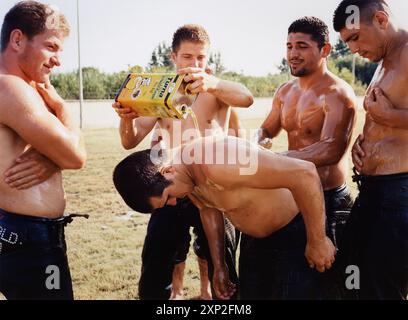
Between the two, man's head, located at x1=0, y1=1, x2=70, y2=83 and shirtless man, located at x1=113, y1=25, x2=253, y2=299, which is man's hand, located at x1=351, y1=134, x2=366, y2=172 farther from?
man's head, located at x1=0, y1=1, x2=70, y2=83

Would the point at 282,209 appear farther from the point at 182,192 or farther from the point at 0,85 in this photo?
the point at 0,85

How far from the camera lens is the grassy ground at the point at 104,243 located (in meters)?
4.24

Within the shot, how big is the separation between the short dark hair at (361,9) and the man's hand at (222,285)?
176 centimetres

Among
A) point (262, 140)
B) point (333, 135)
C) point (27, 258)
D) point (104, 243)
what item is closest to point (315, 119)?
point (333, 135)

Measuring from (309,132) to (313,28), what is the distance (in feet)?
2.66

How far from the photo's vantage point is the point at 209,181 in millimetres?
2607

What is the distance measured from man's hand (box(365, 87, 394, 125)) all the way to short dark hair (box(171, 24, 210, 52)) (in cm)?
140

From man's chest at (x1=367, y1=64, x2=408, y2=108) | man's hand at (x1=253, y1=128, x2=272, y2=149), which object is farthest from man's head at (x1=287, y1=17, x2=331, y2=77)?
man's chest at (x1=367, y1=64, x2=408, y2=108)

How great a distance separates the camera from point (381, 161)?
9.14ft

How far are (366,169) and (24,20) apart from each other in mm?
2181

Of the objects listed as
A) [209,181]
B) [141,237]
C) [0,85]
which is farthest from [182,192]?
[141,237]

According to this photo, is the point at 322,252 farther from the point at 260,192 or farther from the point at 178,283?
the point at 178,283

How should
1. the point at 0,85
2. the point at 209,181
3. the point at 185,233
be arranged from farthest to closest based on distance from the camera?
the point at 185,233 → the point at 209,181 → the point at 0,85
